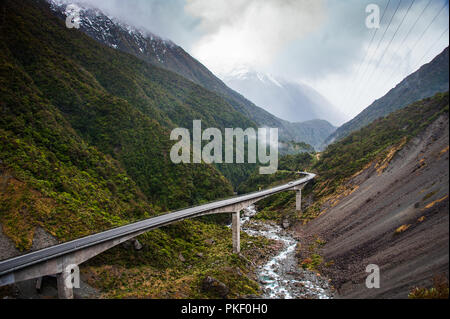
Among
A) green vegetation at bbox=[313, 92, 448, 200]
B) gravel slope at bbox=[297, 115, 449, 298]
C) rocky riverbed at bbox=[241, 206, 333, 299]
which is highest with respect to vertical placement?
green vegetation at bbox=[313, 92, 448, 200]

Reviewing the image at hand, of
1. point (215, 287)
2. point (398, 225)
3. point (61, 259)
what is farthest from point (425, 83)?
point (61, 259)

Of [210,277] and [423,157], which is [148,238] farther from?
[423,157]

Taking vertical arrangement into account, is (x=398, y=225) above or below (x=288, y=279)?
above

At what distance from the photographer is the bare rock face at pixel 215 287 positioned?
75.5 feet

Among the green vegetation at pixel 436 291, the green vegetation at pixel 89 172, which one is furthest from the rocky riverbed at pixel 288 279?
the green vegetation at pixel 436 291

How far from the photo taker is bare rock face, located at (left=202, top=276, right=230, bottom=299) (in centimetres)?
2302

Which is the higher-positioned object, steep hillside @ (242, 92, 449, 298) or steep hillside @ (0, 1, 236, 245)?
→ steep hillside @ (0, 1, 236, 245)

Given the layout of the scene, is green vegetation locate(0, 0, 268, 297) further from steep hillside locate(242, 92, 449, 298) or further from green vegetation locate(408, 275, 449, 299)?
green vegetation locate(408, 275, 449, 299)

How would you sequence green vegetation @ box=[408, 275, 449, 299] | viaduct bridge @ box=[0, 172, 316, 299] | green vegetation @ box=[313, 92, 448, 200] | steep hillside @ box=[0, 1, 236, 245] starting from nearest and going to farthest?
green vegetation @ box=[408, 275, 449, 299] → viaduct bridge @ box=[0, 172, 316, 299] → steep hillside @ box=[0, 1, 236, 245] → green vegetation @ box=[313, 92, 448, 200]

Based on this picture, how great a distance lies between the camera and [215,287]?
2353cm

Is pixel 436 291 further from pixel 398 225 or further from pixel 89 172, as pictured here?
pixel 89 172

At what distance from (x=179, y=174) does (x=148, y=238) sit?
29893mm

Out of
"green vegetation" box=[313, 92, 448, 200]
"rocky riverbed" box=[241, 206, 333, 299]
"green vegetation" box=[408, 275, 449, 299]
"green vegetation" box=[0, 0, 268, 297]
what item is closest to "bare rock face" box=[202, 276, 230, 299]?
"green vegetation" box=[0, 0, 268, 297]

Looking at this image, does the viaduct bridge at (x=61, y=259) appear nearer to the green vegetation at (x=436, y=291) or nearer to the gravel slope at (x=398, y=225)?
the gravel slope at (x=398, y=225)
